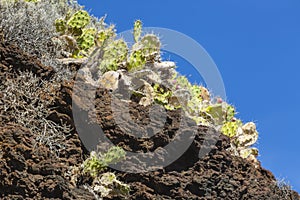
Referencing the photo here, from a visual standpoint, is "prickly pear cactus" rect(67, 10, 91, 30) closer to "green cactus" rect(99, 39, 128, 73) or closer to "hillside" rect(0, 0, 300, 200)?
"green cactus" rect(99, 39, 128, 73)

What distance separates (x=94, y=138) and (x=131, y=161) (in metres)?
0.42

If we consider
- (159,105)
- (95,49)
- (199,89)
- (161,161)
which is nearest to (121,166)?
(161,161)

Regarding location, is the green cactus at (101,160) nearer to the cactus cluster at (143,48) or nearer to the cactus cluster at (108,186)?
the cactus cluster at (108,186)

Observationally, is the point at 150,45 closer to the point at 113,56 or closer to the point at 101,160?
the point at 113,56

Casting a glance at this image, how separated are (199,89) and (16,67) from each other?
3.42 metres

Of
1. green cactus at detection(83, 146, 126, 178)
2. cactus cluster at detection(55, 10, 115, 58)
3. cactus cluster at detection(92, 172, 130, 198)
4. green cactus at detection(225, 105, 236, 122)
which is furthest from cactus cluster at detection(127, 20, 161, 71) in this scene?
cactus cluster at detection(92, 172, 130, 198)

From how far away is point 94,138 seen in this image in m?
5.85

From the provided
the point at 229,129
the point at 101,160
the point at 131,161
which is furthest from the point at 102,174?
the point at 229,129

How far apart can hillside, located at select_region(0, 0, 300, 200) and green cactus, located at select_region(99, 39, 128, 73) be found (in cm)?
4

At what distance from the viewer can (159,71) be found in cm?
805

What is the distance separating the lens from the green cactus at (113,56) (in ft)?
24.1

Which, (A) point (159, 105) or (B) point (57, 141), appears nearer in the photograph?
(B) point (57, 141)

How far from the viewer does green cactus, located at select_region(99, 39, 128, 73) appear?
734 centimetres

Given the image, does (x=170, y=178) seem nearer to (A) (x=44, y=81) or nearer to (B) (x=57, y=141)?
(B) (x=57, y=141)
